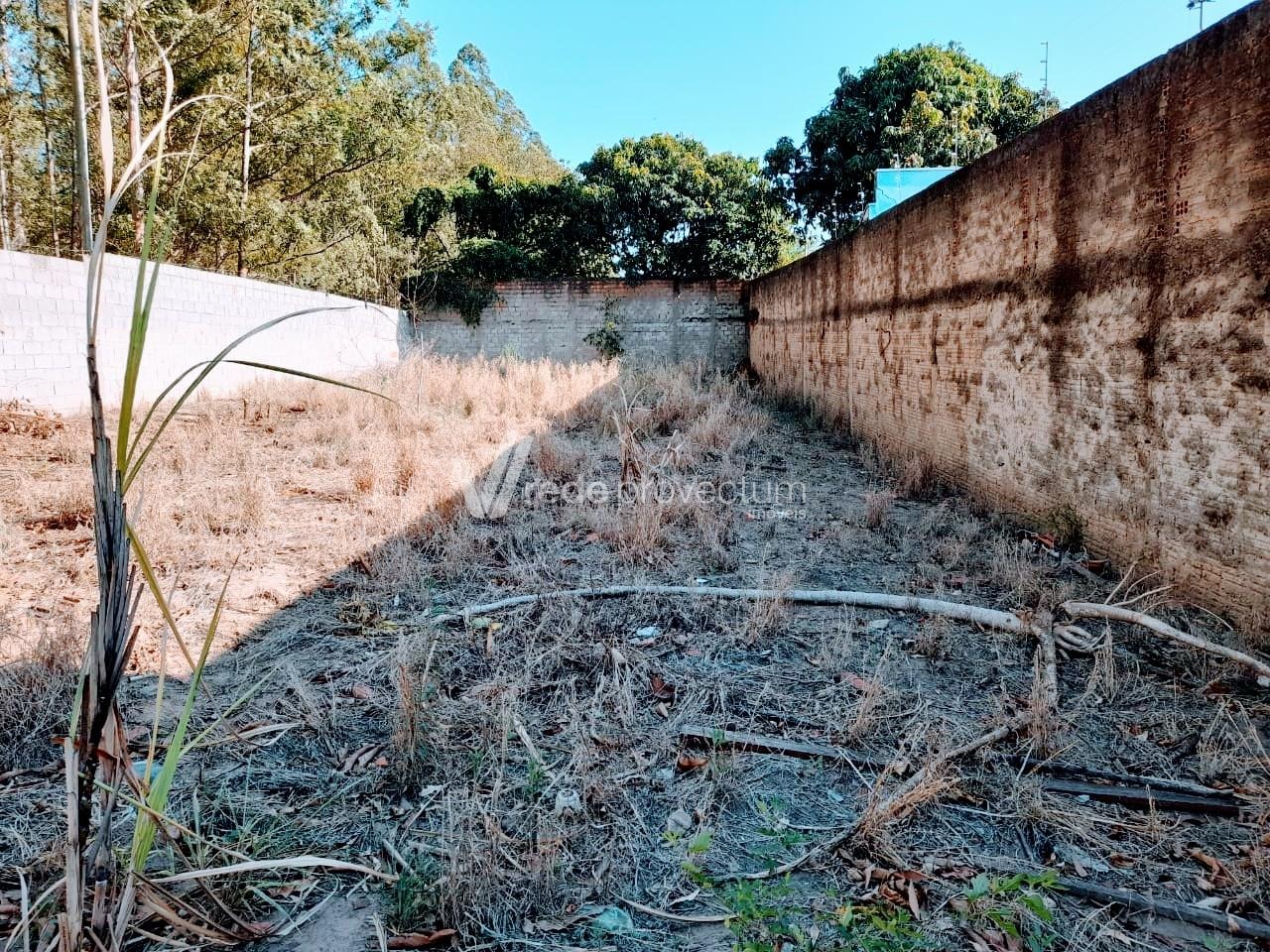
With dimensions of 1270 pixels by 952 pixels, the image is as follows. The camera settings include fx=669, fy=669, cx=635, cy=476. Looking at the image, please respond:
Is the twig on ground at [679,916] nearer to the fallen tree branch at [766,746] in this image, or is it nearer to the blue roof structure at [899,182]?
the fallen tree branch at [766,746]

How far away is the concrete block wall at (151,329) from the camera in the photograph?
19.7 feet

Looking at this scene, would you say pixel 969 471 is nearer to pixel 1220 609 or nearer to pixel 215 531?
pixel 1220 609

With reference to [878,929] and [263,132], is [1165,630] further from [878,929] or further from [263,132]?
[263,132]

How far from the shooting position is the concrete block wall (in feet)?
19.7

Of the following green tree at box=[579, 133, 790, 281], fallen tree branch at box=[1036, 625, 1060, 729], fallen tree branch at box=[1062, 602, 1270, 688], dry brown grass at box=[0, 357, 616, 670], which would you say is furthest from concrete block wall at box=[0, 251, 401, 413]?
green tree at box=[579, 133, 790, 281]

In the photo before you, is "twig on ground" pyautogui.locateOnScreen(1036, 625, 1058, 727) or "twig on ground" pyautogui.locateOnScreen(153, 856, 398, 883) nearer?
"twig on ground" pyautogui.locateOnScreen(153, 856, 398, 883)

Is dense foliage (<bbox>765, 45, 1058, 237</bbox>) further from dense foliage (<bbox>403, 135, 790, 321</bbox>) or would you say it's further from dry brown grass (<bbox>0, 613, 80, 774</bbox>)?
dry brown grass (<bbox>0, 613, 80, 774</bbox>)

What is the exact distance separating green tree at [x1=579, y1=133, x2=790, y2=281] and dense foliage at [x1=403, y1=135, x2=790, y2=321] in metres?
0.02

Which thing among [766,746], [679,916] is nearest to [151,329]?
[766,746]

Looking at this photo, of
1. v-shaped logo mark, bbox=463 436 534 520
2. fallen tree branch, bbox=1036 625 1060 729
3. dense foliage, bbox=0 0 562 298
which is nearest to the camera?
fallen tree branch, bbox=1036 625 1060 729

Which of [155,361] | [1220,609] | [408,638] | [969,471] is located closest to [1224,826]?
[1220,609]

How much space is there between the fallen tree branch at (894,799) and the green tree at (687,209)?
44.7 ft

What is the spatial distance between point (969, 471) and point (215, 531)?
5.06 metres

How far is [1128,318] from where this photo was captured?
10.7 ft
